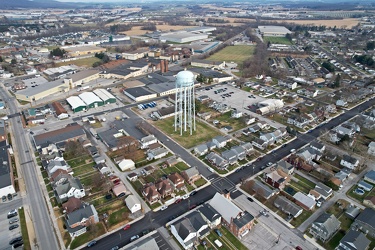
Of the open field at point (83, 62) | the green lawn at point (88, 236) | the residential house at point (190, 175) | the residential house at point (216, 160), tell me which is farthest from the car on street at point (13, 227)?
the open field at point (83, 62)

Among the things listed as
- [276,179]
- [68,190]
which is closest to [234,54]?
[276,179]

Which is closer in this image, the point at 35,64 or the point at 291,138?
the point at 291,138

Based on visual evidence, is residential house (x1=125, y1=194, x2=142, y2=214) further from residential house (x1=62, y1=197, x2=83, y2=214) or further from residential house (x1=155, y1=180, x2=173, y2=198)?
residential house (x1=62, y1=197, x2=83, y2=214)

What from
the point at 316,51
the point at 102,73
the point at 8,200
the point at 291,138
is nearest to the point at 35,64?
the point at 102,73

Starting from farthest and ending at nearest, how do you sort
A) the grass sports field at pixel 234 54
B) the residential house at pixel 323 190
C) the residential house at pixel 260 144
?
the grass sports field at pixel 234 54
the residential house at pixel 260 144
the residential house at pixel 323 190

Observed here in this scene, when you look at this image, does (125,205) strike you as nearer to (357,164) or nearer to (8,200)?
(8,200)

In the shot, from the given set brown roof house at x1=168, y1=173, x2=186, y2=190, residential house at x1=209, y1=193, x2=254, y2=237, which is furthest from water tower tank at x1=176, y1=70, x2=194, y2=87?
residential house at x1=209, y1=193, x2=254, y2=237

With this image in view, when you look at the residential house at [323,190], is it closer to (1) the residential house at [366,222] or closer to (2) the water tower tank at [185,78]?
(1) the residential house at [366,222]
